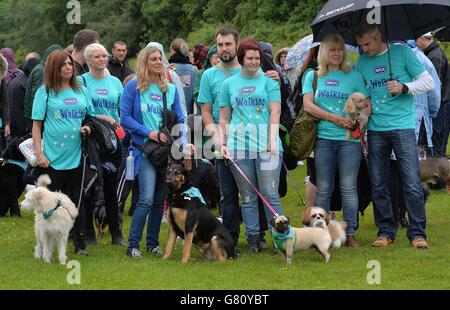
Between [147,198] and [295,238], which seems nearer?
[295,238]

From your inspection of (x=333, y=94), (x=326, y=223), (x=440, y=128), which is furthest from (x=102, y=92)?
(x=440, y=128)

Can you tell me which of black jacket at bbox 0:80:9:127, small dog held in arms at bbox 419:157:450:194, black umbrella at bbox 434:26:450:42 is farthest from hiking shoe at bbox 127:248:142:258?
small dog held in arms at bbox 419:157:450:194

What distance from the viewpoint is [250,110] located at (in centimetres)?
856

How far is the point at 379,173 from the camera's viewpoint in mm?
8875

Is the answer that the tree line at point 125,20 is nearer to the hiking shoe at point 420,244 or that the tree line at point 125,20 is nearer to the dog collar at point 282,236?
the hiking shoe at point 420,244

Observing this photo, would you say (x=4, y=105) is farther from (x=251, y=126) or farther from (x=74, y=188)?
(x=251, y=126)

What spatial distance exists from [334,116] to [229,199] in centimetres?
136

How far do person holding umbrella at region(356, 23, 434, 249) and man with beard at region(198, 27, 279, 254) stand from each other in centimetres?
105

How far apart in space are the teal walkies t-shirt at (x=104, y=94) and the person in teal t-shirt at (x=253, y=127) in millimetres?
1437

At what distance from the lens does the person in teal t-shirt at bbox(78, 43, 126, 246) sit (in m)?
9.27

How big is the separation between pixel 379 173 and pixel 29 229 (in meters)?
4.59

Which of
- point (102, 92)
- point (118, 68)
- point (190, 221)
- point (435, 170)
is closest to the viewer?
point (190, 221)

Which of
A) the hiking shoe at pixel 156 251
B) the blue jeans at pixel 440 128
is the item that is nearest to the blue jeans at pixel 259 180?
the hiking shoe at pixel 156 251

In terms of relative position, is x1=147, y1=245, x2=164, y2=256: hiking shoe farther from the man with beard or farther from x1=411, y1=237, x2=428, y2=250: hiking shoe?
x1=411, y1=237, x2=428, y2=250: hiking shoe
